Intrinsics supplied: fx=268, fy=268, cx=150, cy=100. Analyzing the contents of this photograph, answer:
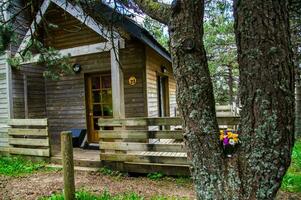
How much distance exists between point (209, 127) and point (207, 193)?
366 millimetres

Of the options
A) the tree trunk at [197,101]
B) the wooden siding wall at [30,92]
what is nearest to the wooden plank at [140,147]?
the tree trunk at [197,101]

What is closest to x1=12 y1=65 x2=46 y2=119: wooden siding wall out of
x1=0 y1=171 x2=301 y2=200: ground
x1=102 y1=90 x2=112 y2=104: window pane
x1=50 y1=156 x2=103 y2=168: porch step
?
x1=102 y1=90 x2=112 y2=104: window pane

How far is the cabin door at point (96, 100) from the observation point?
7453mm

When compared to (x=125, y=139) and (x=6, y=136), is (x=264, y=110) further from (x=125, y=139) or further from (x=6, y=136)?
(x=6, y=136)

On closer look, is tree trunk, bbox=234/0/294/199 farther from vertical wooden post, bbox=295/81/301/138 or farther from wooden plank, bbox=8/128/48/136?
vertical wooden post, bbox=295/81/301/138

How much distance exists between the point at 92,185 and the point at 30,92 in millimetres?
4268

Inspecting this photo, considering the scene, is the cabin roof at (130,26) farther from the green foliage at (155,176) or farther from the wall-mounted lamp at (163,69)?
the green foliage at (155,176)

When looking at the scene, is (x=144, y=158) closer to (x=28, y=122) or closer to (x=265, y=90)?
(x=28, y=122)

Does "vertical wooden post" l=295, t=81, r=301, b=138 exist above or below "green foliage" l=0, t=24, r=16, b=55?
below

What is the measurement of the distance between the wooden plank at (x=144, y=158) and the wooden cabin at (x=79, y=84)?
5.24 ft

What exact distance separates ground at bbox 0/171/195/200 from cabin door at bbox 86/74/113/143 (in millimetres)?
2499

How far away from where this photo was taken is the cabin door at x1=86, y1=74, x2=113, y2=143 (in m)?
7.45

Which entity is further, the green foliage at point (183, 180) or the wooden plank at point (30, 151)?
the wooden plank at point (30, 151)

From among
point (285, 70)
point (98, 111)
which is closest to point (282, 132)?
point (285, 70)
